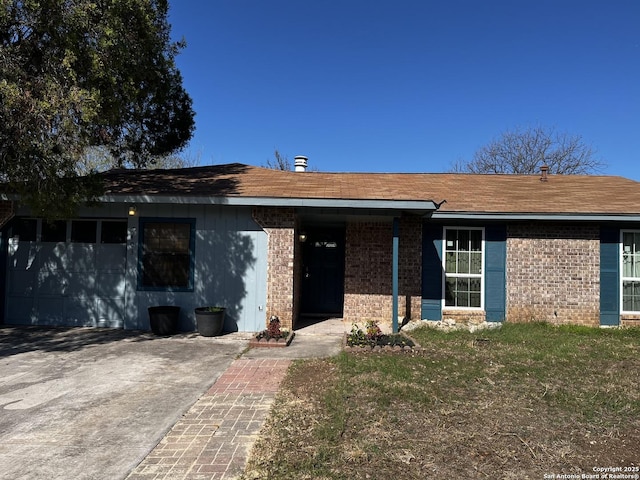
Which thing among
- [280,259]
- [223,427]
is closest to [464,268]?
[280,259]

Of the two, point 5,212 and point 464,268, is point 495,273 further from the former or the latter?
point 5,212

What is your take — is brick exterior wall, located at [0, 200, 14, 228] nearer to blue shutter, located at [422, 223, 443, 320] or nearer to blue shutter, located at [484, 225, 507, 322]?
blue shutter, located at [422, 223, 443, 320]

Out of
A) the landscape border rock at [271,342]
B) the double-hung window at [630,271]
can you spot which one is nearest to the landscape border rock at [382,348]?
the landscape border rock at [271,342]

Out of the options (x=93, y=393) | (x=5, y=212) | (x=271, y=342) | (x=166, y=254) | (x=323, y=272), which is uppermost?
(x=5, y=212)

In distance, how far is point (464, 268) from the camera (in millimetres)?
9508

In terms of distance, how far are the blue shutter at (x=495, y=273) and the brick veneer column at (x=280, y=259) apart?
4401 millimetres

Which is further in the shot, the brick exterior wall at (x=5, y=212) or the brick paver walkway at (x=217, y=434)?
the brick exterior wall at (x=5, y=212)

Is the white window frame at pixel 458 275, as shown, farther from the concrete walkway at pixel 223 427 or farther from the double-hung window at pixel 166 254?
the double-hung window at pixel 166 254

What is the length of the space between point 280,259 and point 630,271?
780cm

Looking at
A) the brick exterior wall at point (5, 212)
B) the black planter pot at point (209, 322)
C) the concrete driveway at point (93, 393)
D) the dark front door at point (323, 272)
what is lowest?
the concrete driveway at point (93, 393)

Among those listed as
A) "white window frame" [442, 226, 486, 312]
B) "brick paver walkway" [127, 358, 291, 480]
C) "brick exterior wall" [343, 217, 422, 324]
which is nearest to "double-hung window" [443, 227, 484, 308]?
"white window frame" [442, 226, 486, 312]

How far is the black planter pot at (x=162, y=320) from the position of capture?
818 cm

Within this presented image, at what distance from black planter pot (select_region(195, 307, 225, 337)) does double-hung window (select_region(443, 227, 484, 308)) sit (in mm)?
5010

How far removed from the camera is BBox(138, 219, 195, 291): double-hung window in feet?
28.8
